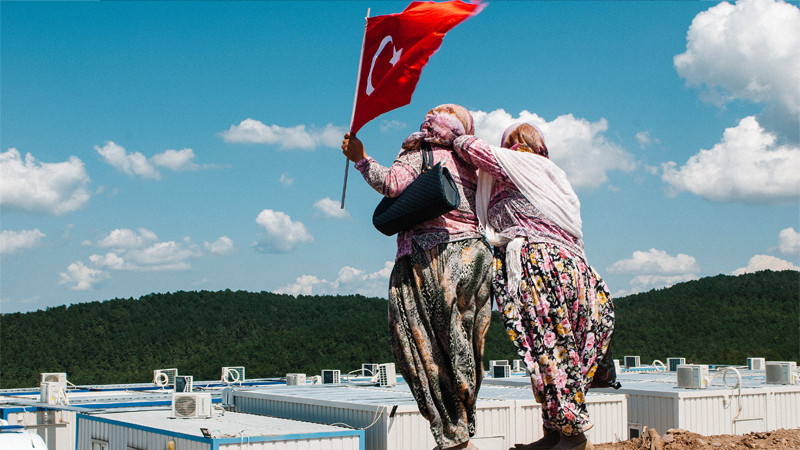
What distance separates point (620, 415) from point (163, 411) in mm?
9191

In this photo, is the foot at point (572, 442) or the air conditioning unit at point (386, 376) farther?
the air conditioning unit at point (386, 376)

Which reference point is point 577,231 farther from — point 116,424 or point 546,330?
point 116,424

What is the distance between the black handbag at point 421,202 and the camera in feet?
17.6

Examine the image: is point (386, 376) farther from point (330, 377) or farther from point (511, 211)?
point (511, 211)

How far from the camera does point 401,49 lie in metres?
5.98

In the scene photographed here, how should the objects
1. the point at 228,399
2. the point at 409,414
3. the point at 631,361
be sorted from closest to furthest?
the point at 409,414
the point at 228,399
the point at 631,361

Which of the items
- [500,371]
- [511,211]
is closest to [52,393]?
[500,371]

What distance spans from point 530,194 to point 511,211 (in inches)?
7.1

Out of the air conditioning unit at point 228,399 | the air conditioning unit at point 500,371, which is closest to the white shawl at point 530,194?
the air conditioning unit at point 228,399

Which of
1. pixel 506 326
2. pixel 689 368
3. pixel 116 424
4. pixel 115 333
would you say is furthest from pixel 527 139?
pixel 115 333

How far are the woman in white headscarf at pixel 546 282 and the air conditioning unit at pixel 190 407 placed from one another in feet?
34.6

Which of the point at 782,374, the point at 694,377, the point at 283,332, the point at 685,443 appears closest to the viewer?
the point at 685,443

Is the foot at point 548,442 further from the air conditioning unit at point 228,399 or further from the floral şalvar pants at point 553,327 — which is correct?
the air conditioning unit at point 228,399

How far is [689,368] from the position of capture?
57.2ft
